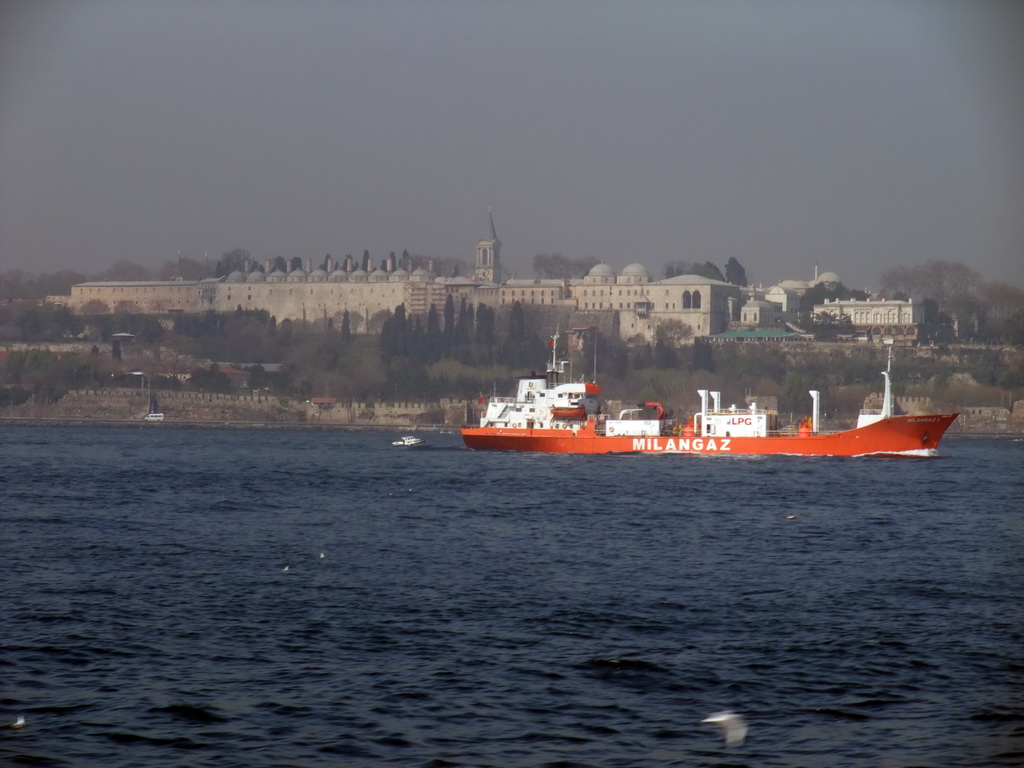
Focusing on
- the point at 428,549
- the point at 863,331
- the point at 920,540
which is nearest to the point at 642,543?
the point at 428,549

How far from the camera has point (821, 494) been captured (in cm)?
3731

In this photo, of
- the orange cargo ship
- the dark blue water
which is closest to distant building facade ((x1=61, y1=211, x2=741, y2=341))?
the orange cargo ship

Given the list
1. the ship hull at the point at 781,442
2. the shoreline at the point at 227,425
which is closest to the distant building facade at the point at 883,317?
the shoreline at the point at 227,425

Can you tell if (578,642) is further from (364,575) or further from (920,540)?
(920,540)

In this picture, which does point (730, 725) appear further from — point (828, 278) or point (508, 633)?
point (828, 278)

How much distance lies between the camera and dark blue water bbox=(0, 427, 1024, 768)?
1266 cm

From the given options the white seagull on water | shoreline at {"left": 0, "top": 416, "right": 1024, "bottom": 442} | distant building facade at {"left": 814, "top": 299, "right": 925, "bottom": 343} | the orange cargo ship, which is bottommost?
shoreline at {"left": 0, "top": 416, "right": 1024, "bottom": 442}

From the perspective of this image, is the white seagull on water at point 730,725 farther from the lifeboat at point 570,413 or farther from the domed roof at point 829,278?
the domed roof at point 829,278

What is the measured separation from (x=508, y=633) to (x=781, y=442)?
41433 millimetres

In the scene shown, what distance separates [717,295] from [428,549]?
5016 inches

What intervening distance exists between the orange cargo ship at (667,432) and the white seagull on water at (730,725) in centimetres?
4350

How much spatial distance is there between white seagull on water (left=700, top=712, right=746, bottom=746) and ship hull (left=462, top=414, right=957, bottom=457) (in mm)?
43715

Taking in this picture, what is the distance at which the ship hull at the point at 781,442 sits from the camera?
2197 inches

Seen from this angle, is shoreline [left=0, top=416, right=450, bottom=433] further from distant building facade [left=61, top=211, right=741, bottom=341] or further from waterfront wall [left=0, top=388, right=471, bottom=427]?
distant building facade [left=61, top=211, right=741, bottom=341]
